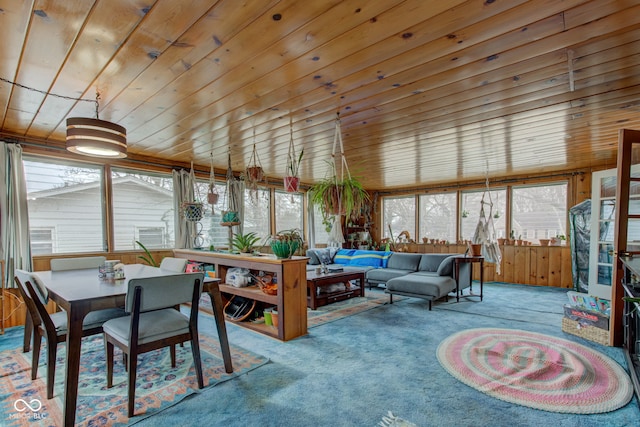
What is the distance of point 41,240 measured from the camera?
3.91 m

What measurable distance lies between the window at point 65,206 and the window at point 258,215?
2.49m

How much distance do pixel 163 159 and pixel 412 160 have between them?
402 centimetres

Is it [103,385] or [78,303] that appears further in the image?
[103,385]

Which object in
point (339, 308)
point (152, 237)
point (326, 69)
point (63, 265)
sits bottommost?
point (339, 308)

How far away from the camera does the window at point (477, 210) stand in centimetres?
675

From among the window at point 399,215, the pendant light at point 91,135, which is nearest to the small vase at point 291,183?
the pendant light at point 91,135

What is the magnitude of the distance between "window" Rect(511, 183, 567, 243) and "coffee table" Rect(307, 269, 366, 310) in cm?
387

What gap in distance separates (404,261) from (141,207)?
457 cm

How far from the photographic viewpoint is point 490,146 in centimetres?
417

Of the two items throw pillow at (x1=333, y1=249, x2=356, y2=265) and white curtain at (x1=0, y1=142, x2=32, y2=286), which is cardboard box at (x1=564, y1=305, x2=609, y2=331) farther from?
white curtain at (x1=0, y1=142, x2=32, y2=286)

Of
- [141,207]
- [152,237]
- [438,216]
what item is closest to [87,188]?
[141,207]

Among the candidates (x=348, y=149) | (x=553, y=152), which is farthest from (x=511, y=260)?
(x=348, y=149)

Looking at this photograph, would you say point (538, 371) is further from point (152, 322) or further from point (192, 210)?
point (192, 210)

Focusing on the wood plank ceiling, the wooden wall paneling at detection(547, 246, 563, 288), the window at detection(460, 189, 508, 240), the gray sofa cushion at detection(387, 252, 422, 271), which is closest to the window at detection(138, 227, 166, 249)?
the wood plank ceiling
